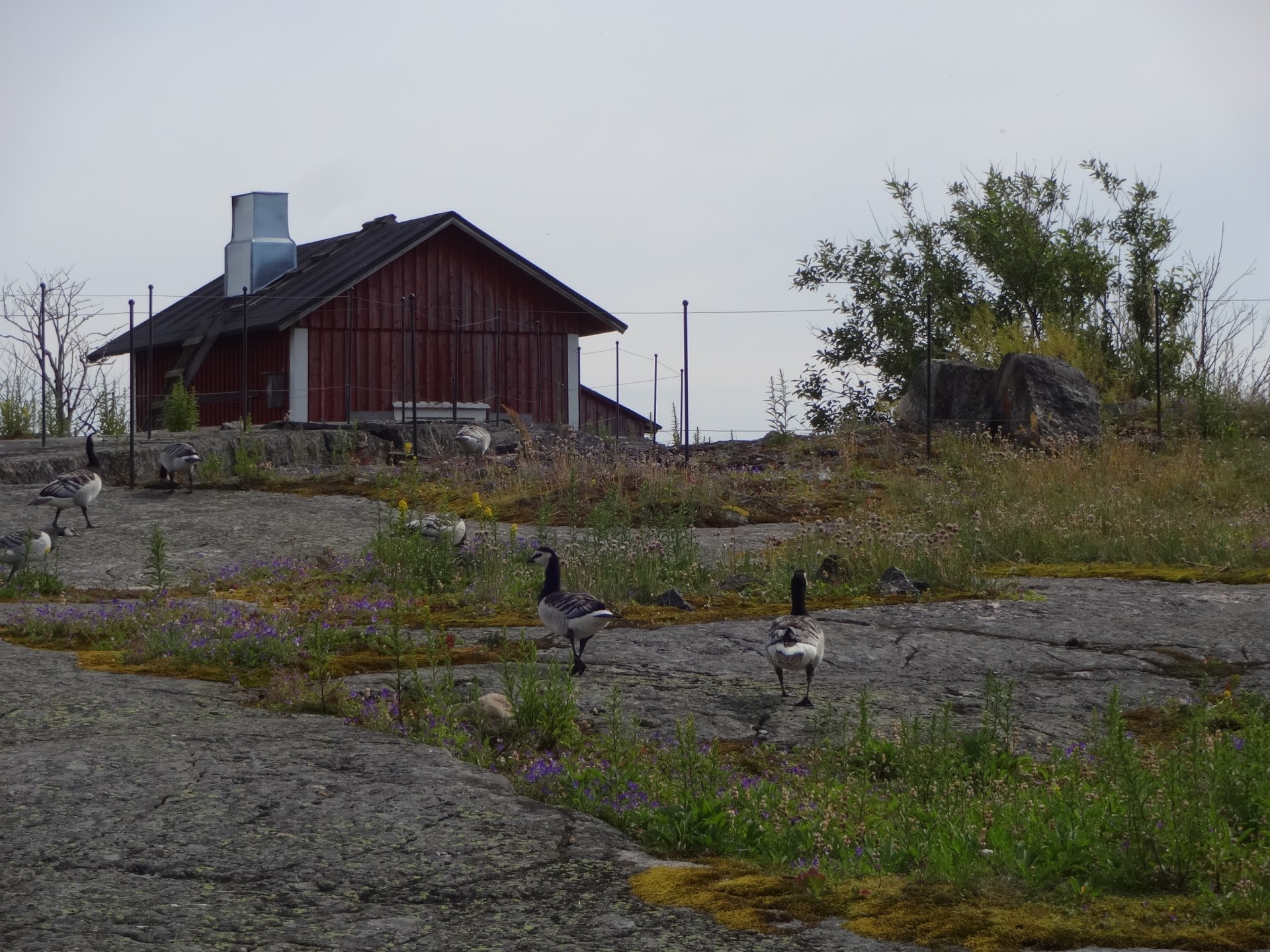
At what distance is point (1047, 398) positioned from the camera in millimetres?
19906

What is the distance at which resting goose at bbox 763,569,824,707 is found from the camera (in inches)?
237

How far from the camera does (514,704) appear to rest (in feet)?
18.3

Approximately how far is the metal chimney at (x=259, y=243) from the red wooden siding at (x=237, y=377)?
257 cm

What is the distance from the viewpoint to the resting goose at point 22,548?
10.3 metres

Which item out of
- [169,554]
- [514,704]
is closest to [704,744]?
[514,704]

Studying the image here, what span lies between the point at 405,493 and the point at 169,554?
3.55 meters

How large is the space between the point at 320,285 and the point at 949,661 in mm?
24985

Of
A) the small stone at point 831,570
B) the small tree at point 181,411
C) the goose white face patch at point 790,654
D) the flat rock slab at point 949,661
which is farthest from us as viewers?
the small tree at point 181,411

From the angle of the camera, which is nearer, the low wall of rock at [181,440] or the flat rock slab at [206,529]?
the flat rock slab at [206,529]

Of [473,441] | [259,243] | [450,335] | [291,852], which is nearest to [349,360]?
[450,335]

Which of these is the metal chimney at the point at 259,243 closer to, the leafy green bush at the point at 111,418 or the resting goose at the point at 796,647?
the leafy green bush at the point at 111,418

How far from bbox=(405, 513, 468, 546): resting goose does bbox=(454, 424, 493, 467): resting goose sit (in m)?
7.18

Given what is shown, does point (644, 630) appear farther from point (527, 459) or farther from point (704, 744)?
point (527, 459)

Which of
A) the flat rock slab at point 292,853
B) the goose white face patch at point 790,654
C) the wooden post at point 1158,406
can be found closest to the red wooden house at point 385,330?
the wooden post at point 1158,406
